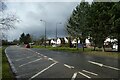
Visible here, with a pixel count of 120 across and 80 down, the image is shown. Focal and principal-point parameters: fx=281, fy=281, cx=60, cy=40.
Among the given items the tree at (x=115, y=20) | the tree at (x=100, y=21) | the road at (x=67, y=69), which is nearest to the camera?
the road at (x=67, y=69)

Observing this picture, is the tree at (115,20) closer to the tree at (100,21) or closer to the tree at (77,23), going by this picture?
the tree at (100,21)

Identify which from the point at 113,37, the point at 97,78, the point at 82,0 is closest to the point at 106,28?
the point at 113,37

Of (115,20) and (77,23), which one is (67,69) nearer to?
(115,20)

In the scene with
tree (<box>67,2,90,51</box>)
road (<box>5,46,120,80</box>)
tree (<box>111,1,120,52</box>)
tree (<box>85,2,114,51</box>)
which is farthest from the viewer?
tree (<box>67,2,90,51</box>)

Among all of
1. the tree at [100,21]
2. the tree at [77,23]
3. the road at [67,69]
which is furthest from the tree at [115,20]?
the tree at [77,23]

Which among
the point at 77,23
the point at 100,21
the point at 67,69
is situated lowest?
the point at 67,69

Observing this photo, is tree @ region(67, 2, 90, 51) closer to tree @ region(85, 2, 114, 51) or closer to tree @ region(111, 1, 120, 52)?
tree @ region(85, 2, 114, 51)

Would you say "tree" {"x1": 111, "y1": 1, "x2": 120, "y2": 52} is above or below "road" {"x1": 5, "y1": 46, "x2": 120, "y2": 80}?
above

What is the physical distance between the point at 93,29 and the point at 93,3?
13.2 feet

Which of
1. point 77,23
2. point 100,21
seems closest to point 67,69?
point 100,21

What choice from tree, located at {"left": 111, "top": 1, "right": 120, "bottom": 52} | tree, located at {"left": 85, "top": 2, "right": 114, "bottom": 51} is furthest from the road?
tree, located at {"left": 85, "top": 2, "right": 114, "bottom": 51}

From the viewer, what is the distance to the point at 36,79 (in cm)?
1455

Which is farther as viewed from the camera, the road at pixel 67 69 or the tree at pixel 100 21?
the tree at pixel 100 21

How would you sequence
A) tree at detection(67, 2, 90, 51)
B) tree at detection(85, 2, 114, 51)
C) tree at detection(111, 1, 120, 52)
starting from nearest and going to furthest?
tree at detection(111, 1, 120, 52) < tree at detection(85, 2, 114, 51) < tree at detection(67, 2, 90, 51)
